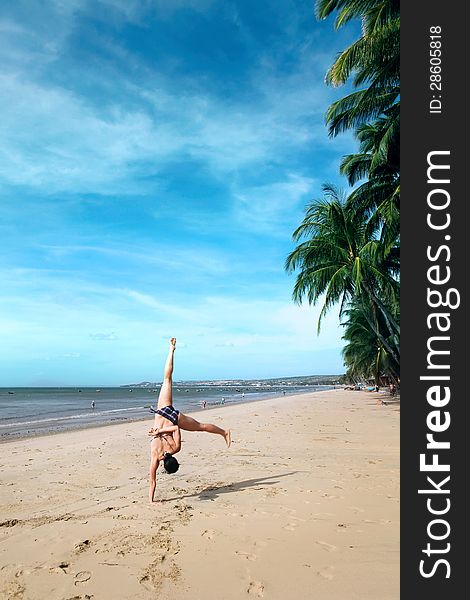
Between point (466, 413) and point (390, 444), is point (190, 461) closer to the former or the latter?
point (390, 444)

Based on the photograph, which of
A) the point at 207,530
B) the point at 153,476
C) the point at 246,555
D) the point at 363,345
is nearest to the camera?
the point at 246,555

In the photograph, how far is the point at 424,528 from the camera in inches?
108

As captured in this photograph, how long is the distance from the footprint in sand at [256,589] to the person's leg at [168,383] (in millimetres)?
3080

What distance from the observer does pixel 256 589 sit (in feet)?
11.3

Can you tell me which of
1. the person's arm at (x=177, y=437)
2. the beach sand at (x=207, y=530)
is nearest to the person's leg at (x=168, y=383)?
the person's arm at (x=177, y=437)

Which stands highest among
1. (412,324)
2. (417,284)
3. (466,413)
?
(417,284)

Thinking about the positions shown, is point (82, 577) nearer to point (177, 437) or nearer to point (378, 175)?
point (177, 437)

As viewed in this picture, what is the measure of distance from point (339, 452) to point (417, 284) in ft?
26.9

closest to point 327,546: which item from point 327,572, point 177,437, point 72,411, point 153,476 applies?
point 327,572

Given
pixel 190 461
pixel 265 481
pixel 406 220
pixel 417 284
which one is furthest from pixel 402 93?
pixel 190 461

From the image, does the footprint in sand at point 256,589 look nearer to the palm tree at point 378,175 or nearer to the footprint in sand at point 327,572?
the footprint in sand at point 327,572

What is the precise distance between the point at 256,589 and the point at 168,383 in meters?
3.50

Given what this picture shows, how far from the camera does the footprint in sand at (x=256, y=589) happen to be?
3.36m

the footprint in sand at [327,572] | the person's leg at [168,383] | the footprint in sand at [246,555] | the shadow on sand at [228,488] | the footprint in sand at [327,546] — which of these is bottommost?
the shadow on sand at [228,488]
